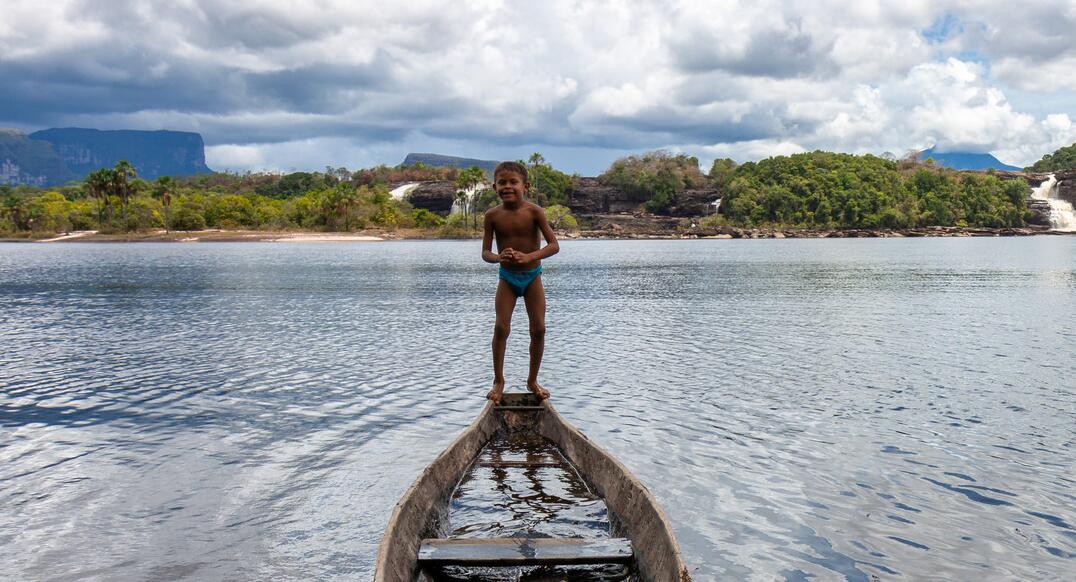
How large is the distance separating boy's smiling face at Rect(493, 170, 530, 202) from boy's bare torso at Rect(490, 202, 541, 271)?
0.59ft


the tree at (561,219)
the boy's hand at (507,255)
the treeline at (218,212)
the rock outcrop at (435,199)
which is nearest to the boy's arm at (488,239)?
the boy's hand at (507,255)

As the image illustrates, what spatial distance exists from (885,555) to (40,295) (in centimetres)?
4348

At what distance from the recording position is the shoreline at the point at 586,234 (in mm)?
145375

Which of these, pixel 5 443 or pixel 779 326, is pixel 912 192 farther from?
pixel 5 443

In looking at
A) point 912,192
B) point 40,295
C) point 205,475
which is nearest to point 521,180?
point 205,475

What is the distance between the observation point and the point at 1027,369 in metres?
17.4

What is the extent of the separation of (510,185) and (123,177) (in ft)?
489

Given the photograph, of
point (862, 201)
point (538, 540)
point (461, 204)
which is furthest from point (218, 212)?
point (538, 540)

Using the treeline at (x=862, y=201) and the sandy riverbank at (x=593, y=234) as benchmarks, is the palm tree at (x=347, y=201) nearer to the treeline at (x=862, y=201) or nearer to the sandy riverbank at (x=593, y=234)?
the sandy riverbank at (x=593, y=234)

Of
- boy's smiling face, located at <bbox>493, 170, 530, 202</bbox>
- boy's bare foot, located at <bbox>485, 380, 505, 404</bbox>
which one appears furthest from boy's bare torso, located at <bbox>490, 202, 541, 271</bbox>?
boy's bare foot, located at <bbox>485, 380, 505, 404</bbox>

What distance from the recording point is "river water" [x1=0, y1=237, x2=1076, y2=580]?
25.3 ft

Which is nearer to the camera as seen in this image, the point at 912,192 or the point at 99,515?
the point at 99,515

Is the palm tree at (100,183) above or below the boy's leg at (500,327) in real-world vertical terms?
above

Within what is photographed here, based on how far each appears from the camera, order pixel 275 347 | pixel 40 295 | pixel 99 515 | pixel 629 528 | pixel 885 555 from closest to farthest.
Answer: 1. pixel 629 528
2. pixel 885 555
3. pixel 99 515
4. pixel 275 347
5. pixel 40 295
